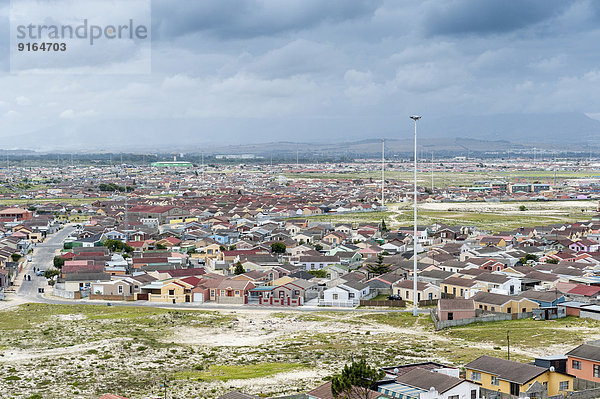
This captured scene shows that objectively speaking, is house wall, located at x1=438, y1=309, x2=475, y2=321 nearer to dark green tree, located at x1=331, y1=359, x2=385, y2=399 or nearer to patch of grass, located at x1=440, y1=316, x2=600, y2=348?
patch of grass, located at x1=440, y1=316, x2=600, y2=348

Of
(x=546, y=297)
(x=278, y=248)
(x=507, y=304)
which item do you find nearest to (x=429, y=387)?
(x=507, y=304)

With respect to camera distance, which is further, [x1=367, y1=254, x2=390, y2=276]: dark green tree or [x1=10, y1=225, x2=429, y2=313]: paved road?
[x1=367, y1=254, x2=390, y2=276]: dark green tree

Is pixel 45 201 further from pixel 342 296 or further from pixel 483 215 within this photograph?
pixel 342 296

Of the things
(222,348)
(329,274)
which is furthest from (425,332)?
(329,274)

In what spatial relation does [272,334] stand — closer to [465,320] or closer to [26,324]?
[465,320]

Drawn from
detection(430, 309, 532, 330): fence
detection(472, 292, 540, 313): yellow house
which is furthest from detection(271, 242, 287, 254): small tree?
detection(472, 292, 540, 313): yellow house
